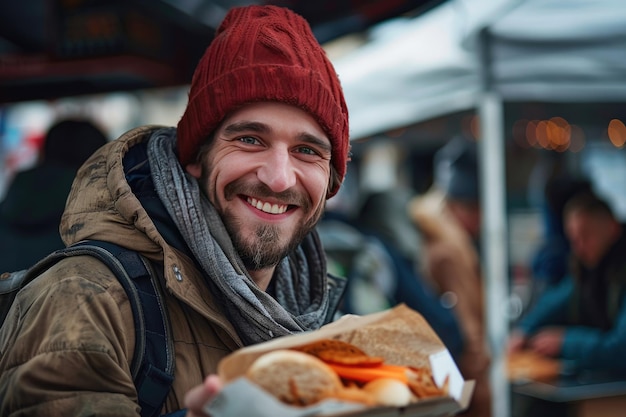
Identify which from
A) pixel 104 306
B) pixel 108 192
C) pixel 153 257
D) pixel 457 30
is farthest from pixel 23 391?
pixel 457 30

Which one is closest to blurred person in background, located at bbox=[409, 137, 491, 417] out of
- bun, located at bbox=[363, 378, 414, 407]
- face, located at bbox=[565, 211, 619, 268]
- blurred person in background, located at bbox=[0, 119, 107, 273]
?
face, located at bbox=[565, 211, 619, 268]

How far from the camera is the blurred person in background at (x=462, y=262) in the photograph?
5758mm

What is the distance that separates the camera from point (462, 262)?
6.26 m

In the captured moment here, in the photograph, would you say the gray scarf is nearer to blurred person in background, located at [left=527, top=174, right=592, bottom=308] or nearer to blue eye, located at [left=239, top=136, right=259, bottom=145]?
blue eye, located at [left=239, top=136, right=259, bottom=145]

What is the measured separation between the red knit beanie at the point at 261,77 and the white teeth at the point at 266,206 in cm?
24

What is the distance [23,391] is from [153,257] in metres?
0.45

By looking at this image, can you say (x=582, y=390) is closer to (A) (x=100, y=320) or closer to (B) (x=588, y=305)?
(B) (x=588, y=305)

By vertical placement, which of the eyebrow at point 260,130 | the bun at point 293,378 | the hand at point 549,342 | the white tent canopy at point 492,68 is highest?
the white tent canopy at point 492,68

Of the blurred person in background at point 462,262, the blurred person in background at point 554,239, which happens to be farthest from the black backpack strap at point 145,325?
the blurred person in background at point 554,239

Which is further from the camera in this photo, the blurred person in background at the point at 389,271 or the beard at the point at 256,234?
the blurred person in background at the point at 389,271

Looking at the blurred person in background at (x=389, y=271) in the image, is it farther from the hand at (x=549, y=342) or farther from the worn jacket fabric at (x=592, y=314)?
the worn jacket fabric at (x=592, y=314)

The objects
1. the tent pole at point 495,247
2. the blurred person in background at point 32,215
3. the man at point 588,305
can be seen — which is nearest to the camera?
the blurred person in background at point 32,215

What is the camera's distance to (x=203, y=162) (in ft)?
7.19

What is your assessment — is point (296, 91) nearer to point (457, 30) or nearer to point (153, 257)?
point (153, 257)
